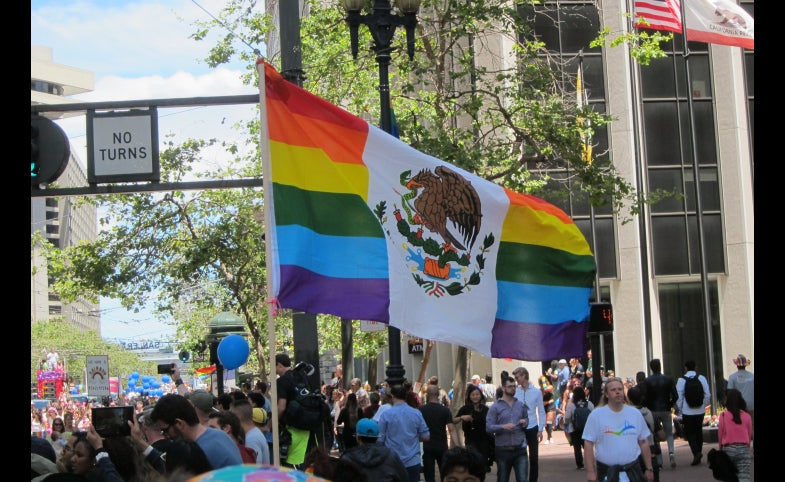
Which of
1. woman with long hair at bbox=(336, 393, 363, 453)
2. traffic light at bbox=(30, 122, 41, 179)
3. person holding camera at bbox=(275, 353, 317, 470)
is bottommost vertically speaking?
A: woman with long hair at bbox=(336, 393, 363, 453)

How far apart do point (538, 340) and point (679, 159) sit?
1194 inches

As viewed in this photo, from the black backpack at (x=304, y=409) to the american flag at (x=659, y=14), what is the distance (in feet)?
46.8

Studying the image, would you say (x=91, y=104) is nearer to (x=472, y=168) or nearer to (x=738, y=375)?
(x=472, y=168)

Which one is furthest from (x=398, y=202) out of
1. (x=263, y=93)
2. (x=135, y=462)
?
(x=135, y=462)

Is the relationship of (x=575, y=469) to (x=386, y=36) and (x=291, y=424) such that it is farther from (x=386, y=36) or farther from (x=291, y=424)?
(x=291, y=424)

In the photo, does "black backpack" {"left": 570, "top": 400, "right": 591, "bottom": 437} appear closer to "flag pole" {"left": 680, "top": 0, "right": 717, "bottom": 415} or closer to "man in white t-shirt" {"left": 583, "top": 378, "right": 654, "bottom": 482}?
"man in white t-shirt" {"left": 583, "top": 378, "right": 654, "bottom": 482}

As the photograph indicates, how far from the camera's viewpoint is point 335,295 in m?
8.84

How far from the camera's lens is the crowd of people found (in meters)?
7.31

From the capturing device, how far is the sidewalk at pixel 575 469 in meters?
18.9

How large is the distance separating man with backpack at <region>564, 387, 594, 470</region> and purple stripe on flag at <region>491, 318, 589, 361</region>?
1021 centimetres

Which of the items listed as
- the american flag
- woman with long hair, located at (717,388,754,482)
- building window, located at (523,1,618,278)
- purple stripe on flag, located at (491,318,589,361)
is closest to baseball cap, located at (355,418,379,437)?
purple stripe on flag, located at (491,318,589,361)

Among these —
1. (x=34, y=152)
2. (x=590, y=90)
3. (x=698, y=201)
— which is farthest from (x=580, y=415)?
(x=590, y=90)

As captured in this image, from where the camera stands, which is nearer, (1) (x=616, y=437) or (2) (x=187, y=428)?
(2) (x=187, y=428)

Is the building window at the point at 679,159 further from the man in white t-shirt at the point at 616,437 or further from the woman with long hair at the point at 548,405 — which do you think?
the man in white t-shirt at the point at 616,437
